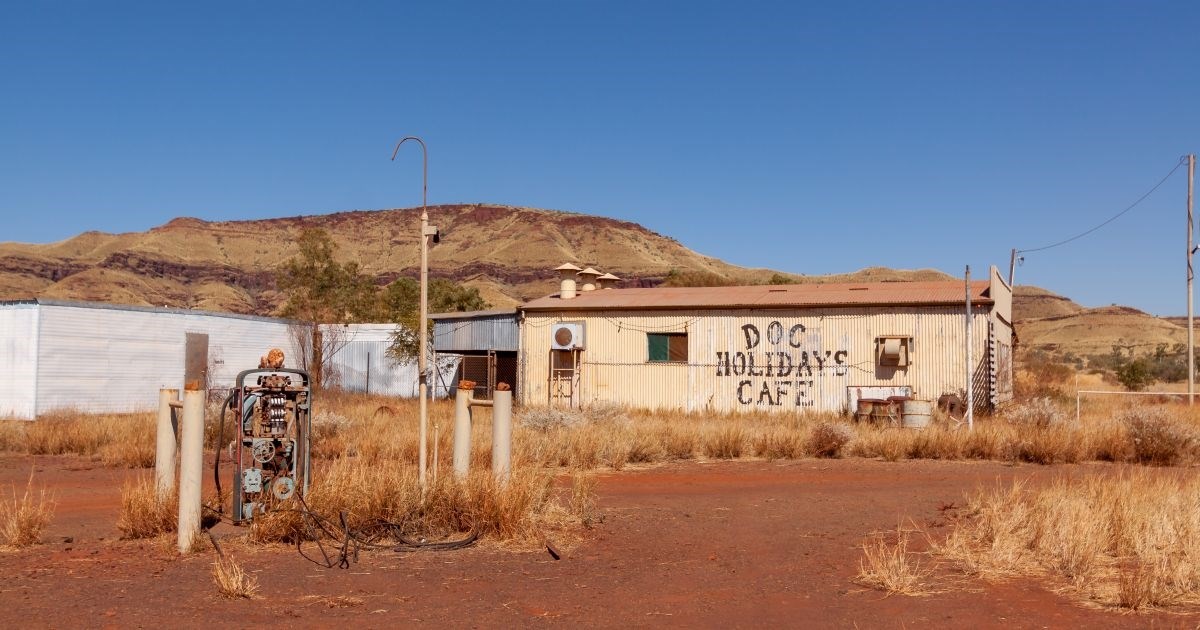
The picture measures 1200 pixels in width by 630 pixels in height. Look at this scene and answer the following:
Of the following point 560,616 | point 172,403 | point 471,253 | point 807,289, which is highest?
point 471,253

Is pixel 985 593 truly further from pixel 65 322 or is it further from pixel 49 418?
pixel 65 322

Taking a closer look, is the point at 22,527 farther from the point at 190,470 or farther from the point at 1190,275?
the point at 1190,275

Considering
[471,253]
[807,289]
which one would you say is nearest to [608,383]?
[807,289]

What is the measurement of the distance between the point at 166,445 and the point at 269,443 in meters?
0.88

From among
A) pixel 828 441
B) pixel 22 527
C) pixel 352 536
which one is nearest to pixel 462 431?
pixel 352 536

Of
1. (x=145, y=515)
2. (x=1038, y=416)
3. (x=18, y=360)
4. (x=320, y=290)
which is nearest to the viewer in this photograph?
(x=145, y=515)

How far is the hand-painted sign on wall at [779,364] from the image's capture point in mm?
26547

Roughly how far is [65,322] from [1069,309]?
9815 centimetres

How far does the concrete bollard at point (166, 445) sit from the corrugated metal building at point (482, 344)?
70.6 ft

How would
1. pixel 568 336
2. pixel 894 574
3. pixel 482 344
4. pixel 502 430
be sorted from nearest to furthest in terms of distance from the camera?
pixel 894 574 < pixel 502 430 < pixel 568 336 < pixel 482 344

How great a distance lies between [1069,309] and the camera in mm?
102688

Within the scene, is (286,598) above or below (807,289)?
below

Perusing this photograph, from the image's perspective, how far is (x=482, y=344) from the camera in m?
32.4

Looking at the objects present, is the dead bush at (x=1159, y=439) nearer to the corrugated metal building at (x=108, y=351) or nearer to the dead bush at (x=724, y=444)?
the dead bush at (x=724, y=444)
